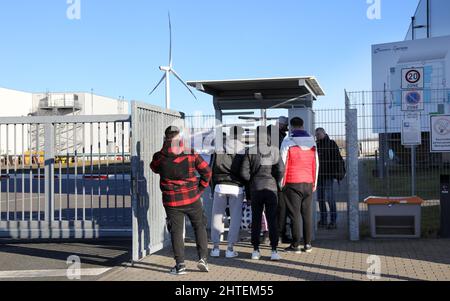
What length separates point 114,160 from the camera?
10344mm

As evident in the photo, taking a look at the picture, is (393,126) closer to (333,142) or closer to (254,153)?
(333,142)

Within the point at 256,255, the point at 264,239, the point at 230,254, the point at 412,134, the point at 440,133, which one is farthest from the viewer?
the point at 412,134

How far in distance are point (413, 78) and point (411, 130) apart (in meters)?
0.98

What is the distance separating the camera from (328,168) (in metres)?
10.2

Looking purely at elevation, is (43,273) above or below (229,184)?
below

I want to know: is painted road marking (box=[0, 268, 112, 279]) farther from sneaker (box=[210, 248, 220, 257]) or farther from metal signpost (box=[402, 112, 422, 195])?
metal signpost (box=[402, 112, 422, 195])

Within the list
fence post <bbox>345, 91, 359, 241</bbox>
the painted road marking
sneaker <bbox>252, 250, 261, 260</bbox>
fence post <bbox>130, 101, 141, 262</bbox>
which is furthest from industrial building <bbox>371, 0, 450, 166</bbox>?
the painted road marking

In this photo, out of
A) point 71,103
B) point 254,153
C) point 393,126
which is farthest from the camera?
point 71,103

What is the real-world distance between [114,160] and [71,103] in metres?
60.3

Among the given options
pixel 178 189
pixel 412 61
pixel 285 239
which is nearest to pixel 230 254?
pixel 285 239

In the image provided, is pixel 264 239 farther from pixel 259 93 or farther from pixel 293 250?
pixel 259 93

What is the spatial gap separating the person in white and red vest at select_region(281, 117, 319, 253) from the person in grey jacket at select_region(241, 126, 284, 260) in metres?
0.26

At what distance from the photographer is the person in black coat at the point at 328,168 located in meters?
10.1
